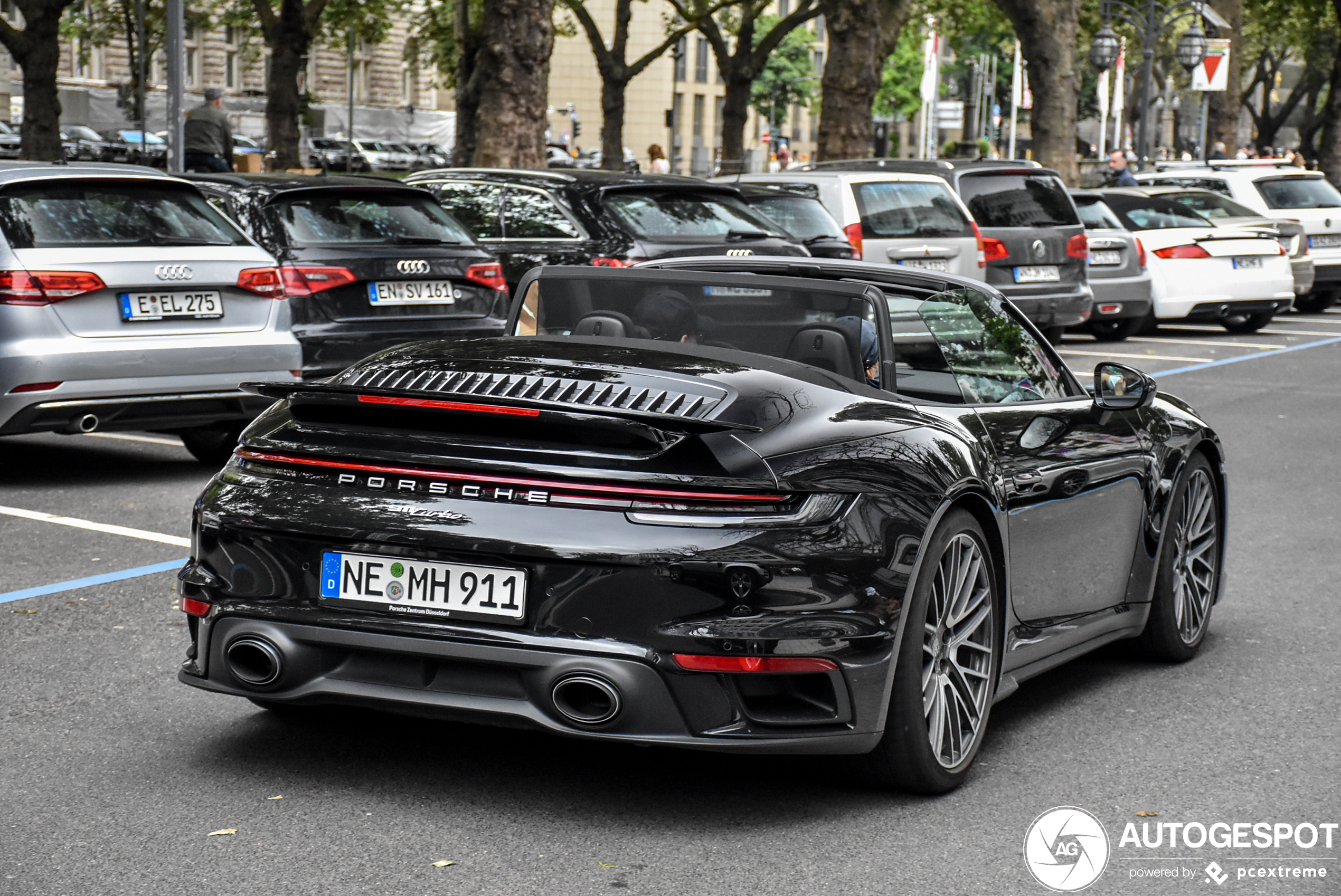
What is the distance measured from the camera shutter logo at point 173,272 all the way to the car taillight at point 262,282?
11.5 inches

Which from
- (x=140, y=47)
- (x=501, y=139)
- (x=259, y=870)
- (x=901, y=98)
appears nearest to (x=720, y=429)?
(x=259, y=870)

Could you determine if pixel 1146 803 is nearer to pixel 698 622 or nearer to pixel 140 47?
pixel 698 622

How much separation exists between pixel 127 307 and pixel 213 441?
4.73ft

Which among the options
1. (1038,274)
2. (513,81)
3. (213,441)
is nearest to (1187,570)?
(213,441)

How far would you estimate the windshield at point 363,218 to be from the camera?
10484mm

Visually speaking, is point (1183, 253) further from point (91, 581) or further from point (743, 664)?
point (743, 664)

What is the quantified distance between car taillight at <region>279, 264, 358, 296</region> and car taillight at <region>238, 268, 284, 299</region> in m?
0.55

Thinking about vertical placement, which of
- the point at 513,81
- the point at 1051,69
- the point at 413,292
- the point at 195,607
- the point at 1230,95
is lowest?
the point at 195,607

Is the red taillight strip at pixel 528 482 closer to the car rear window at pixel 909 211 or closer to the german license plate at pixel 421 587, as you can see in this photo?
the german license plate at pixel 421 587

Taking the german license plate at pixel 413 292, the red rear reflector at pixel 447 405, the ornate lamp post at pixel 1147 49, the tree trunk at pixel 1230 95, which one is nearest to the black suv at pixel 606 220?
the german license plate at pixel 413 292

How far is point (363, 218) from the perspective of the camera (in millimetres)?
10688

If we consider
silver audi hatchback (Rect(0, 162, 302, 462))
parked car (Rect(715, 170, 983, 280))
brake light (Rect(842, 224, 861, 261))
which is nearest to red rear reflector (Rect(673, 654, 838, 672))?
silver audi hatchback (Rect(0, 162, 302, 462))

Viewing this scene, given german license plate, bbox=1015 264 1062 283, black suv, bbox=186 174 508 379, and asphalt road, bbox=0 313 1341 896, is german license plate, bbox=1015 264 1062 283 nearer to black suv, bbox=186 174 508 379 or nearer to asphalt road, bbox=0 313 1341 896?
black suv, bbox=186 174 508 379

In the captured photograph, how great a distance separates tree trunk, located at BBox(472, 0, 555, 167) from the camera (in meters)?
20.0
